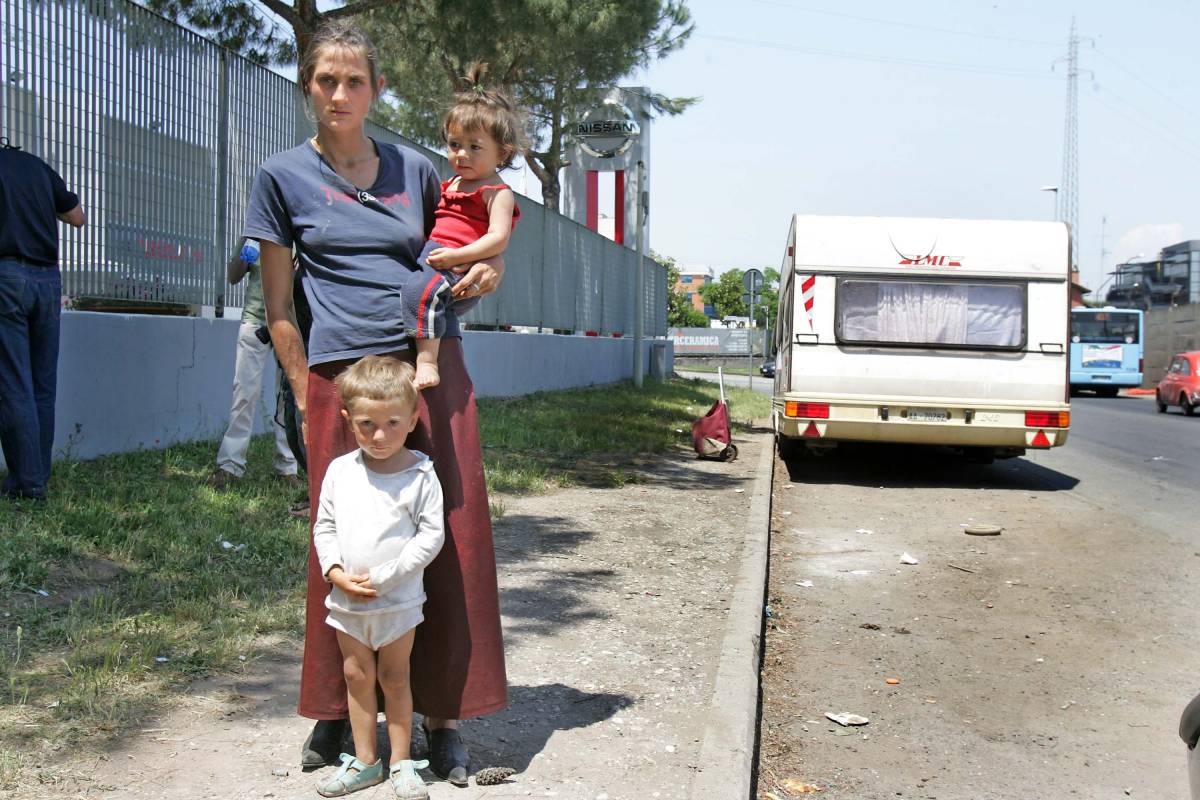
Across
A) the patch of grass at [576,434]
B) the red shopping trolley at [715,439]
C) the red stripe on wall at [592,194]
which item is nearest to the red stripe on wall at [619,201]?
the red stripe on wall at [592,194]

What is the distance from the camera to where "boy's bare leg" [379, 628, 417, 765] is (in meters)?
3.17

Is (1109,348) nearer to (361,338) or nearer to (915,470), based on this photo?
(915,470)

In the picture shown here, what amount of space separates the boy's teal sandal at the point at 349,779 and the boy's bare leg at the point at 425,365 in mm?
1018

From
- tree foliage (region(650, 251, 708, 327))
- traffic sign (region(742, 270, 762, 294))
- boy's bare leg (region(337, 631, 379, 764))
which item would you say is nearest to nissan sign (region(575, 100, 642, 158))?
traffic sign (region(742, 270, 762, 294))

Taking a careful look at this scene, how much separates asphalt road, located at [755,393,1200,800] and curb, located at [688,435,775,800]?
167 millimetres

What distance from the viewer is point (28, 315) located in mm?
6188

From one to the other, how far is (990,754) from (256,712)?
2.47 meters

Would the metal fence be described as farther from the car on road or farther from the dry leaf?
the car on road

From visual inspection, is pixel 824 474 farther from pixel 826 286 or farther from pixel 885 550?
pixel 885 550

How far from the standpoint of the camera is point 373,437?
9.83ft

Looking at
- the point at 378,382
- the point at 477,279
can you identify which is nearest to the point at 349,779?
the point at 378,382

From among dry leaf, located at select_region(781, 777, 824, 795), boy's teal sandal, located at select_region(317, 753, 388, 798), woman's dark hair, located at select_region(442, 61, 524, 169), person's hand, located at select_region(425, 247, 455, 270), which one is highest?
woman's dark hair, located at select_region(442, 61, 524, 169)

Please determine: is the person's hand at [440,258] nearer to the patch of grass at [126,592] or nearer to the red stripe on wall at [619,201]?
the patch of grass at [126,592]

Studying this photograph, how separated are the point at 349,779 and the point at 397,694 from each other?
25 centimetres
